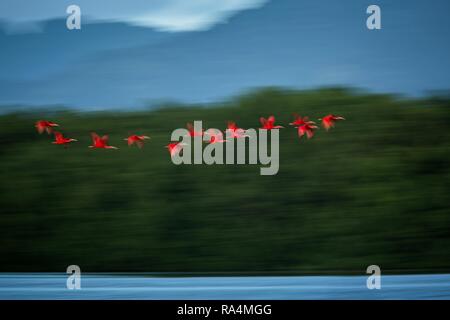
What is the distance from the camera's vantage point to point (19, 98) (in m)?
3.33

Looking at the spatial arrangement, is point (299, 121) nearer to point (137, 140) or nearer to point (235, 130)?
point (235, 130)

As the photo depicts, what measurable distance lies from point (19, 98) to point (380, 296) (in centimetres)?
237

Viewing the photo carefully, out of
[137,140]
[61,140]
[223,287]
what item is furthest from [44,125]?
[223,287]

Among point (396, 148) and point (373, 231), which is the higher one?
point (396, 148)

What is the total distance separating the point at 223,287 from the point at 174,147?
0.84 metres

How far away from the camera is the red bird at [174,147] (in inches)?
129

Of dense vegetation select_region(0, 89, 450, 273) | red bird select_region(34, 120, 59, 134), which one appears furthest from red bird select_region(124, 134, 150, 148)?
red bird select_region(34, 120, 59, 134)

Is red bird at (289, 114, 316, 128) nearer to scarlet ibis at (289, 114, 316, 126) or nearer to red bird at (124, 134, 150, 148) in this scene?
scarlet ibis at (289, 114, 316, 126)

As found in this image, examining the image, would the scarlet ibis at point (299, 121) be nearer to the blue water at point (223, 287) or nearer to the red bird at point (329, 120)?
the red bird at point (329, 120)

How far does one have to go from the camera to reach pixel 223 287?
10.6 feet

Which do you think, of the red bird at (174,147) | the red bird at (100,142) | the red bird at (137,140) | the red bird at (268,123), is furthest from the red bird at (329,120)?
the red bird at (100,142)
